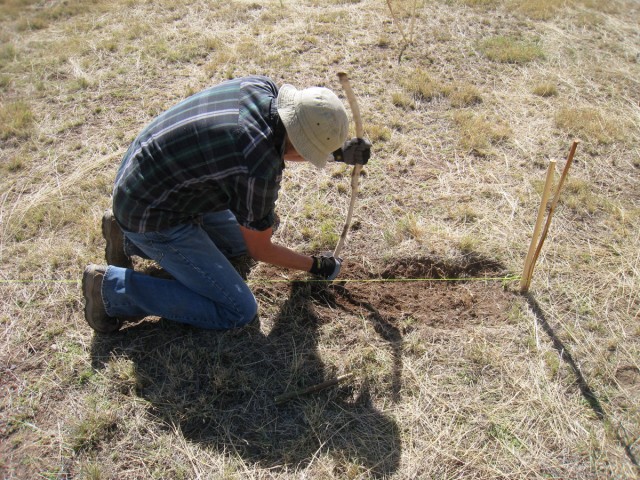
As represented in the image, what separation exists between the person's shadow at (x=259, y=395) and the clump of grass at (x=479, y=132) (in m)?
2.35

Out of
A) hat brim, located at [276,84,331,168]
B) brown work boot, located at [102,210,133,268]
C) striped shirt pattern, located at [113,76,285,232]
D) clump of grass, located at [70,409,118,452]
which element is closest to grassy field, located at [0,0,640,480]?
clump of grass, located at [70,409,118,452]

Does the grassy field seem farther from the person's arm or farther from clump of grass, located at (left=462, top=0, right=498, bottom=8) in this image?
clump of grass, located at (left=462, top=0, right=498, bottom=8)

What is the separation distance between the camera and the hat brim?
2484mm

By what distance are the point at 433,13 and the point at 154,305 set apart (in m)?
5.61

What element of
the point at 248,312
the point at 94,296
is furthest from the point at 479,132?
the point at 94,296

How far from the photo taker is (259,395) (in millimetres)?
2863

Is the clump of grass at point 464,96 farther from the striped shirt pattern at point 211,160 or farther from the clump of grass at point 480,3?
the striped shirt pattern at point 211,160

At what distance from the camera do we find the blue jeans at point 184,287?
9.77 ft

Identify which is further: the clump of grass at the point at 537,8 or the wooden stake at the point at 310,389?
the clump of grass at the point at 537,8

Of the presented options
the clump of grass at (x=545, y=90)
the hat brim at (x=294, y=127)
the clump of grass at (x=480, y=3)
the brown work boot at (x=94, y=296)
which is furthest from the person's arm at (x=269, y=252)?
the clump of grass at (x=480, y=3)

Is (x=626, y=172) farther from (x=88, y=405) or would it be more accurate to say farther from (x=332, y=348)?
(x=88, y=405)

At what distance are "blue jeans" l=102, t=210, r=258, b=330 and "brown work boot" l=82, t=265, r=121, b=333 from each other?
39 mm

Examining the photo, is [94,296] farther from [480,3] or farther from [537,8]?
[537,8]

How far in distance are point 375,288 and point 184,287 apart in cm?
127
